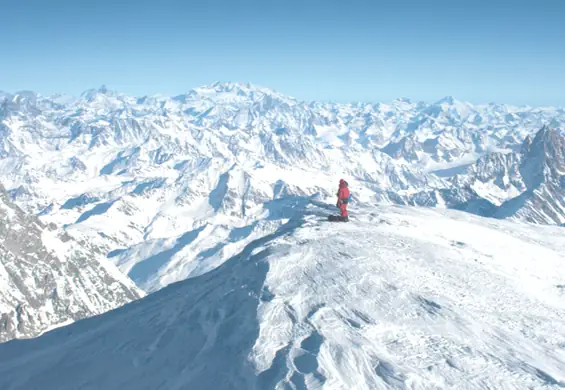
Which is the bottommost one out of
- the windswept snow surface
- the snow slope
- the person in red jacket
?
the snow slope

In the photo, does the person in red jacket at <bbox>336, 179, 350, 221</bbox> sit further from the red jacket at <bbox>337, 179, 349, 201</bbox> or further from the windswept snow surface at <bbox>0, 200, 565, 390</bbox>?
the windswept snow surface at <bbox>0, 200, 565, 390</bbox>

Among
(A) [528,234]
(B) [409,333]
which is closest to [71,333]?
(B) [409,333]

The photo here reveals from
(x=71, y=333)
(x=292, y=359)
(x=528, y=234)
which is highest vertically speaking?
(x=292, y=359)

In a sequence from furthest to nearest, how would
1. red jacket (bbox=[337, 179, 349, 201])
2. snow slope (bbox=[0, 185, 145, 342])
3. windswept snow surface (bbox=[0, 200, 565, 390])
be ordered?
1. snow slope (bbox=[0, 185, 145, 342])
2. red jacket (bbox=[337, 179, 349, 201])
3. windswept snow surface (bbox=[0, 200, 565, 390])

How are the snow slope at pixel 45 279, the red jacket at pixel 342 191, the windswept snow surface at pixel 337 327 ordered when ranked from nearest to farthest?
the windswept snow surface at pixel 337 327 < the red jacket at pixel 342 191 < the snow slope at pixel 45 279

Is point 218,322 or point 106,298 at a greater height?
point 218,322

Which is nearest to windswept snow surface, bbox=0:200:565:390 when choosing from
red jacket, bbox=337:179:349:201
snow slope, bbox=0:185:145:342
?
red jacket, bbox=337:179:349:201

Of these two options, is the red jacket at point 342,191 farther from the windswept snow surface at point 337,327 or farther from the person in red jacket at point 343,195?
the windswept snow surface at point 337,327

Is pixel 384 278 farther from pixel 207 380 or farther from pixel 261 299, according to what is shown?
pixel 207 380

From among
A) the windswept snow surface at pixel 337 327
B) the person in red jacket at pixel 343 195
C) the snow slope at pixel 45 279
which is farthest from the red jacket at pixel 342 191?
the snow slope at pixel 45 279
